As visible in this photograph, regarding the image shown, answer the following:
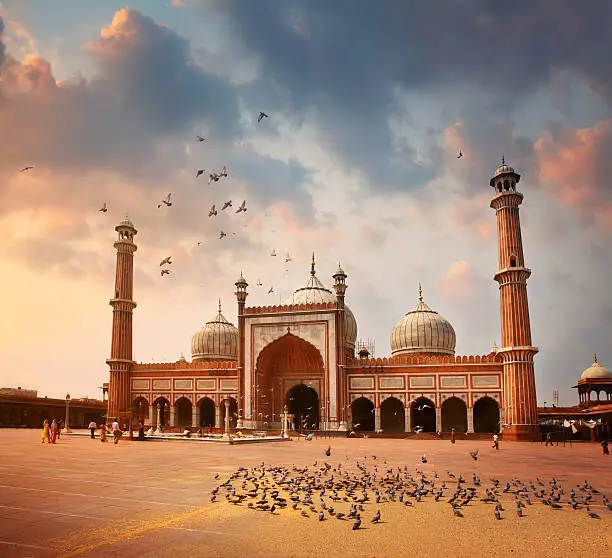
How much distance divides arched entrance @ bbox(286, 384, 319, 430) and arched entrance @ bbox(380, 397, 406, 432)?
17.8ft

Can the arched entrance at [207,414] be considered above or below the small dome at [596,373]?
below

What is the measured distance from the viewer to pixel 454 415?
4572cm

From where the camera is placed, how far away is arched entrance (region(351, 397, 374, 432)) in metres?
47.1

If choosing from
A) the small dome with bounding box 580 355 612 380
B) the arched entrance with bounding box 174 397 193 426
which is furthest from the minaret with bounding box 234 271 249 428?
the small dome with bounding box 580 355 612 380

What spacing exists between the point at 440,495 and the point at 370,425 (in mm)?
38546

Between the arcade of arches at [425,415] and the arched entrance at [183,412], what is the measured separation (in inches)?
572

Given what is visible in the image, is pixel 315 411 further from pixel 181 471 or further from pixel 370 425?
pixel 181 471

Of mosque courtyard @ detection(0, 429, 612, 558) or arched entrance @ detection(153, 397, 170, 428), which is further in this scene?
arched entrance @ detection(153, 397, 170, 428)

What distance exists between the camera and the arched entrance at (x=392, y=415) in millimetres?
46906

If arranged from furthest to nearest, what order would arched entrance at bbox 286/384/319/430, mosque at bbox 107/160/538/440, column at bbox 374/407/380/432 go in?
1. arched entrance at bbox 286/384/319/430
2. column at bbox 374/407/380/432
3. mosque at bbox 107/160/538/440

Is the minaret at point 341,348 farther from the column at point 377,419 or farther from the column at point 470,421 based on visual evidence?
the column at point 470,421

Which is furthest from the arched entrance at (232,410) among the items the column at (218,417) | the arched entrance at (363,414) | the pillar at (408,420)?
the pillar at (408,420)

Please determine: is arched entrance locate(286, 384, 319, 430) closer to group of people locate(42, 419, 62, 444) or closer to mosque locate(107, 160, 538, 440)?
mosque locate(107, 160, 538, 440)

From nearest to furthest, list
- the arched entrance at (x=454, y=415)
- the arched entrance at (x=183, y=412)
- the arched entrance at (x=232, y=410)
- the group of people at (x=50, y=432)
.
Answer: the group of people at (x=50, y=432)
the arched entrance at (x=454, y=415)
the arched entrance at (x=232, y=410)
the arched entrance at (x=183, y=412)
